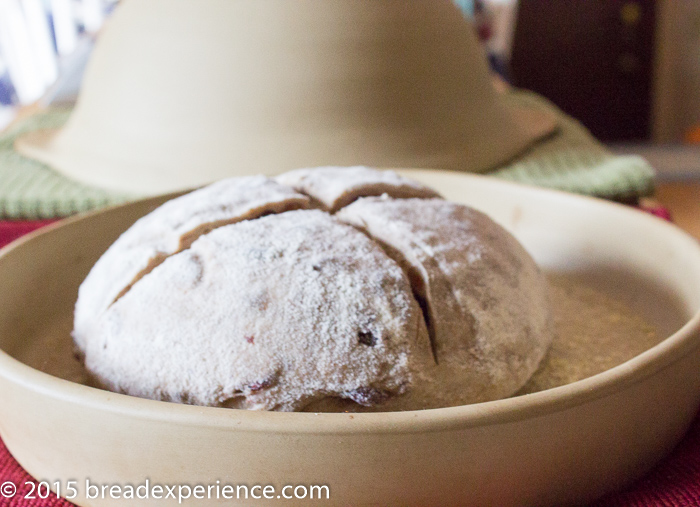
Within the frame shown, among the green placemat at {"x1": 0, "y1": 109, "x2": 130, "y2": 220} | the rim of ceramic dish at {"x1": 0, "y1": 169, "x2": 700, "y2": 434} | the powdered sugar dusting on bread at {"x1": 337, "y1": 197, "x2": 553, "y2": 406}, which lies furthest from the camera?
the green placemat at {"x1": 0, "y1": 109, "x2": 130, "y2": 220}

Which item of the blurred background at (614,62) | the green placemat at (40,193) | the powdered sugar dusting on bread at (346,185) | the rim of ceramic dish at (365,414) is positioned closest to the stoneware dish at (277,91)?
the green placemat at (40,193)

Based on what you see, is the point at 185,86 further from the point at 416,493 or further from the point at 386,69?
the point at 416,493

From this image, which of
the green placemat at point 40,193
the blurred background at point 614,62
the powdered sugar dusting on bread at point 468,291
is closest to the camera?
the powdered sugar dusting on bread at point 468,291

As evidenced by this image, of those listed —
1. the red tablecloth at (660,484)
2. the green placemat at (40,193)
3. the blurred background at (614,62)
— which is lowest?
the blurred background at (614,62)

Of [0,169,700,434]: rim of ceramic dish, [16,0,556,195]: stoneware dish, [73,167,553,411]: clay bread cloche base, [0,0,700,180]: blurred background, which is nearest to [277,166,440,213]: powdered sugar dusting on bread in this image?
[73,167,553,411]: clay bread cloche base

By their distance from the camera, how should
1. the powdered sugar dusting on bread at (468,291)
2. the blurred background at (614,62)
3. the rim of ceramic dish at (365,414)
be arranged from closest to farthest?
the rim of ceramic dish at (365,414)
the powdered sugar dusting on bread at (468,291)
the blurred background at (614,62)

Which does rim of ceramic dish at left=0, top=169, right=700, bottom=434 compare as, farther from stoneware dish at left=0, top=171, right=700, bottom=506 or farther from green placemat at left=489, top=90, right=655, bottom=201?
green placemat at left=489, top=90, right=655, bottom=201

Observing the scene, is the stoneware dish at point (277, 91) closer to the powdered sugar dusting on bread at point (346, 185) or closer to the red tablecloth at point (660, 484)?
the powdered sugar dusting on bread at point (346, 185)

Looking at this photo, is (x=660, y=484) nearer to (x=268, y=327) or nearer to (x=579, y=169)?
(x=268, y=327)
